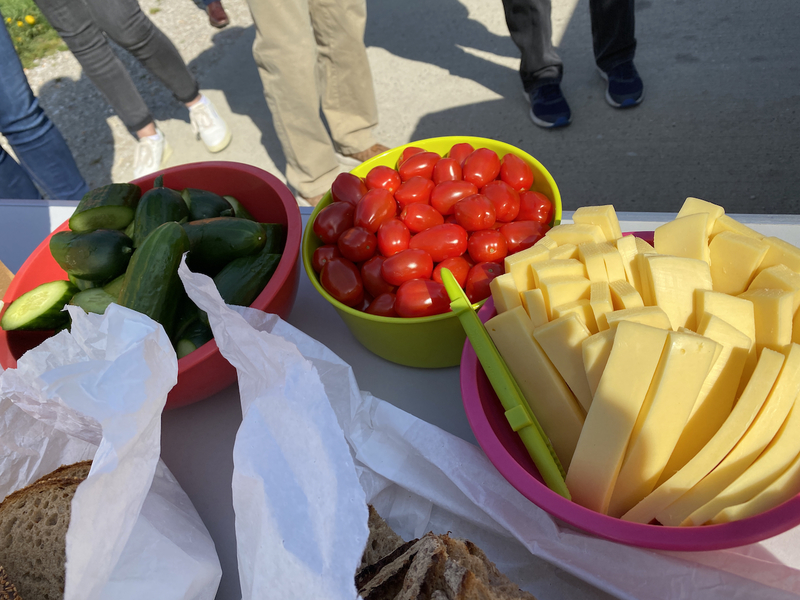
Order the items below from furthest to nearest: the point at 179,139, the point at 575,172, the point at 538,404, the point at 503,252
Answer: the point at 179,139 < the point at 575,172 < the point at 503,252 < the point at 538,404

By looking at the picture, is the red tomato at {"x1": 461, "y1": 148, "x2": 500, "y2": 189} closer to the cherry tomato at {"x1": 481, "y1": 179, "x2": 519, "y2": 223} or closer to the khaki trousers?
the cherry tomato at {"x1": 481, "y1": 179, "x2": 519, "y2": 223}

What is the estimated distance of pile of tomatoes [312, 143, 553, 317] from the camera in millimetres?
883

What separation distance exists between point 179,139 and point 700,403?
3.15 meters

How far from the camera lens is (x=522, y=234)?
0.91 metres

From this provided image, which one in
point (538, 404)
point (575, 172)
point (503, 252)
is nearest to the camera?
point (538, 404)

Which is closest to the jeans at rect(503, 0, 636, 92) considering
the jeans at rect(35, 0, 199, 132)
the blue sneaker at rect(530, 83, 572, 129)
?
the blue sneaker at rect(530, 83, 572, 129)

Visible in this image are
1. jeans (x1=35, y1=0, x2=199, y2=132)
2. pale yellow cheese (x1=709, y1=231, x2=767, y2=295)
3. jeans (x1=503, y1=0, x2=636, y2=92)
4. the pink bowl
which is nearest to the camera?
the pink bowl

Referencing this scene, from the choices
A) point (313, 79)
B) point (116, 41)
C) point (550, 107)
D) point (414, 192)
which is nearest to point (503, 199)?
point (414, 192)

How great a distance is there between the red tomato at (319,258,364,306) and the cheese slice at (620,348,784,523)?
1.67ft

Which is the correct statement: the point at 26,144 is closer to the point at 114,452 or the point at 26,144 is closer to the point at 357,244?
the point at 357,244

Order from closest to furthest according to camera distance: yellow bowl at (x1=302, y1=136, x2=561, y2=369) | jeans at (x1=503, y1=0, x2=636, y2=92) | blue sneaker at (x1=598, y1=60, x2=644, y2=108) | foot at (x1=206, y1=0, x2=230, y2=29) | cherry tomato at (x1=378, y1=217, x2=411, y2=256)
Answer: yellow bowl at (x1=302, y1=136, x2=561, y2=369)
cherry tomato at (x1=378, y1=217, x2=411, y2=256)
jeans at (x1=503, y1=0, x2=636, y2=92)
blue sneaker at (x1=598, y1=60, x2=644, y2=108)
foot at (x1=206, y1=0, x2=230, y2=29)

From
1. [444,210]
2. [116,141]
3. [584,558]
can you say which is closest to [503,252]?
[444,210]

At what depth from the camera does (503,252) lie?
2.97 feet

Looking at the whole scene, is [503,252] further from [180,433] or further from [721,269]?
[180,433]
